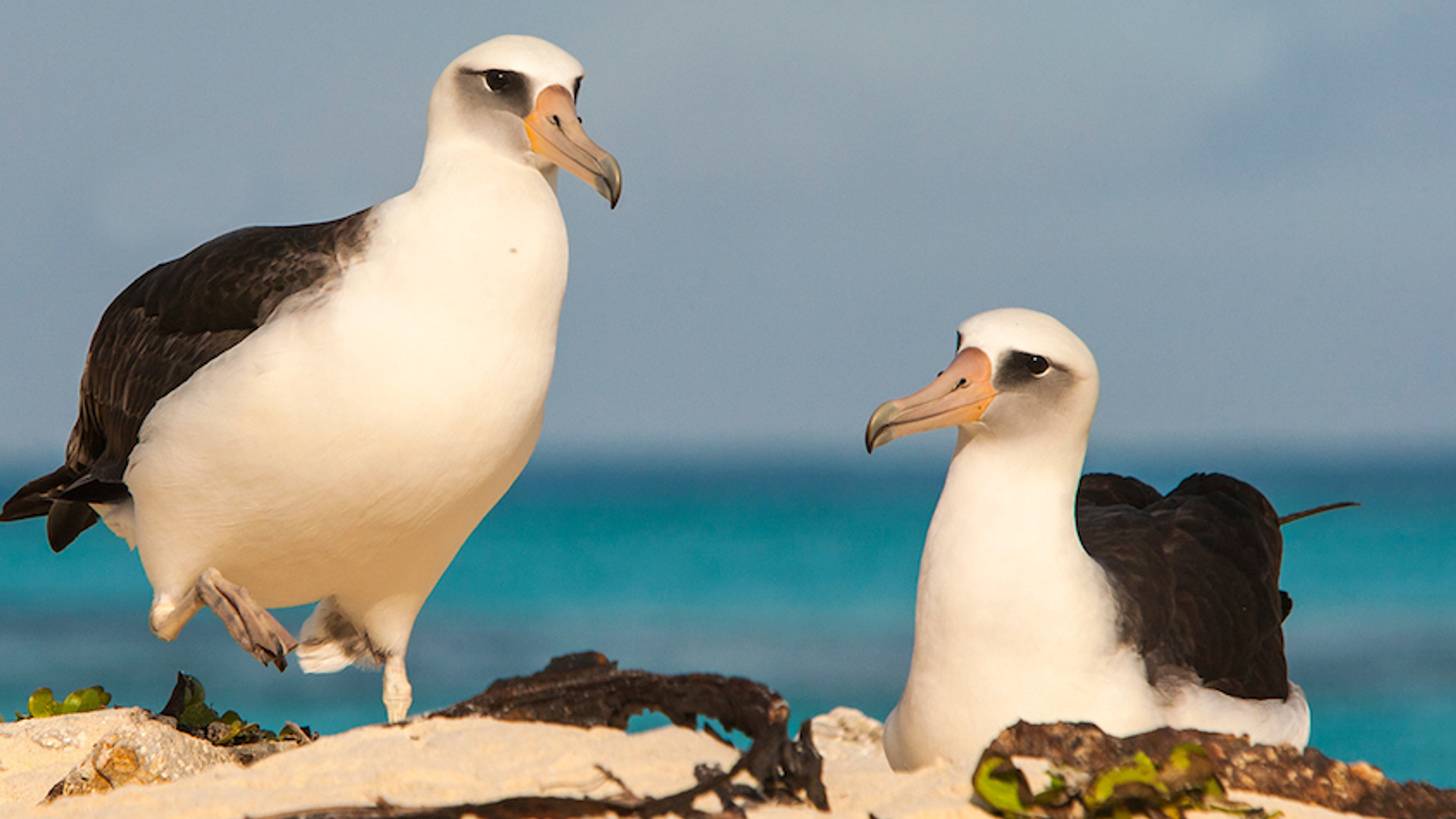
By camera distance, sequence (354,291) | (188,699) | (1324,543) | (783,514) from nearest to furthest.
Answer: (354,291) < (188,699) < (1324,543) < (783,514)

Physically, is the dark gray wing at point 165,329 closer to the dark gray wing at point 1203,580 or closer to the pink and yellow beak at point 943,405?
the pink and yellow beak at point 943,405

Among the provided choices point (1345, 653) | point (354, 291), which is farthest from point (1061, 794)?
point (1345, 653)

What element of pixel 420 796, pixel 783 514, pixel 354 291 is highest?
pixel 354 291

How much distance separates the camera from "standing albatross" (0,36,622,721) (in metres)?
4.92

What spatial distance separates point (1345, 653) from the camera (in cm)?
2381

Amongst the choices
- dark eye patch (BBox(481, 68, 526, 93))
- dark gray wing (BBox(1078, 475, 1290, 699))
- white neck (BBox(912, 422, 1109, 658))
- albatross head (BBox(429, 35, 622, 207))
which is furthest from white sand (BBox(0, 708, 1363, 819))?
dark eye patch (BBox(481, 68, 526, 93))

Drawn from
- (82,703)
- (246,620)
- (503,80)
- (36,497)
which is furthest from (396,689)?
(503,80)

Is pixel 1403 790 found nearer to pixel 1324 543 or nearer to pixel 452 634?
pixel 452 634

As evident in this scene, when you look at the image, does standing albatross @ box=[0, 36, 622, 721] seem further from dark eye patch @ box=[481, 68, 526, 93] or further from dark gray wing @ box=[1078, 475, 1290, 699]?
dark gray wing @ box=[1078, 475, 1290, 699]

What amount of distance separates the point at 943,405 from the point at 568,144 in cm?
167

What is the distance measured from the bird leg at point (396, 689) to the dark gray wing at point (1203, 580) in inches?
107

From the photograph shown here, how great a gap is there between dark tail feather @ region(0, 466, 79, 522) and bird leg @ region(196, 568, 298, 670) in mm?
1260

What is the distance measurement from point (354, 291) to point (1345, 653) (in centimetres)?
2237

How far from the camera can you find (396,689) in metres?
5.88
